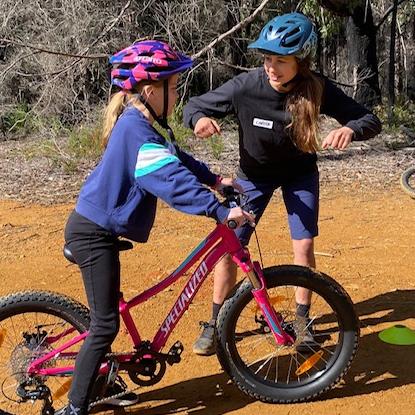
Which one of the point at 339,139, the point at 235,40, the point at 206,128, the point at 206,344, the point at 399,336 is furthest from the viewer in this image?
the point at 235,40

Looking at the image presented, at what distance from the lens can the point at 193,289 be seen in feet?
10.7

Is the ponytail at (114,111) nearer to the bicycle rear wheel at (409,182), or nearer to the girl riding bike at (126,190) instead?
the girl riding bike at (126,190)

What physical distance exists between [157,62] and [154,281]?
2517 mm

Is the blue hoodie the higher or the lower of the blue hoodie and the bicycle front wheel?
the higher

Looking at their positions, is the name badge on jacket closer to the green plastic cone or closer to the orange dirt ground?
the orange dirt ground

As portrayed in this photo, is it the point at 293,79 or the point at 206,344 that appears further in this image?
the point at 206,344

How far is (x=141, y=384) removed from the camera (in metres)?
3.26

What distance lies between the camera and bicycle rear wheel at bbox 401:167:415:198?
7.30 meters

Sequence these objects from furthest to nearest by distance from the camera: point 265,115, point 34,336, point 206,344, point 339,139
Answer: point 206,344, point 265,115, point 339,139, point 34,336

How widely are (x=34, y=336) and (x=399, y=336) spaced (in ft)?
7.01

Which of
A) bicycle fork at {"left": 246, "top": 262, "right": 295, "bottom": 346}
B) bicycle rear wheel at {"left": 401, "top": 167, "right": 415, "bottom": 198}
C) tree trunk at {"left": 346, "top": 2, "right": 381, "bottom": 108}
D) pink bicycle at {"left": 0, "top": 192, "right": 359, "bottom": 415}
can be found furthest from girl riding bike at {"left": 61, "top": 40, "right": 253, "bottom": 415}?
tree trunk at {"left": 346, "top": 2, "right": 381, "bottom": 108}

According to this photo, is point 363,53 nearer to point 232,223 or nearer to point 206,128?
point 206,128

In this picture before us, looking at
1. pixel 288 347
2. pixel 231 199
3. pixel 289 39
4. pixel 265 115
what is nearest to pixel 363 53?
pixel 265 115

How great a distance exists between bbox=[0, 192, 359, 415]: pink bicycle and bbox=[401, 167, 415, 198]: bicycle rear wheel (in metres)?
4.13
